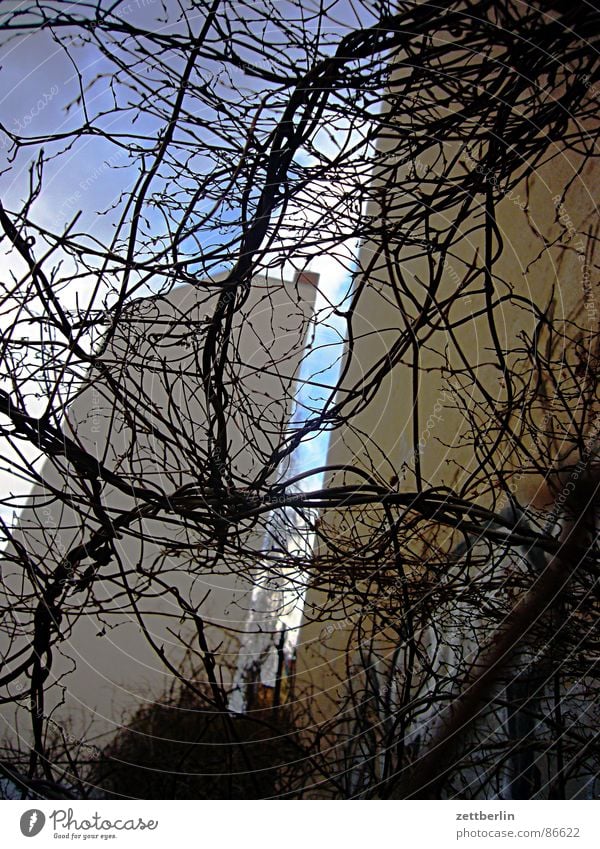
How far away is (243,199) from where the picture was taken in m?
0.66

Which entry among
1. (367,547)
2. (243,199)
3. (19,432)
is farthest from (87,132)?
(367,547)

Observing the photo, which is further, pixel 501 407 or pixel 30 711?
pixel 501 407

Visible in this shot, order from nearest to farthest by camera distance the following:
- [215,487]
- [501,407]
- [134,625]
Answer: [215,487] < [501,407] < [134,625]

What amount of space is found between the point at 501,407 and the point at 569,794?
1.24ft

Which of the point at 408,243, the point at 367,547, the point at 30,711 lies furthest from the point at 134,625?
the point at 408,243

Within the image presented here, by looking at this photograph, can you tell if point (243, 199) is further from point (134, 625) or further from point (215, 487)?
point (134, 625)
